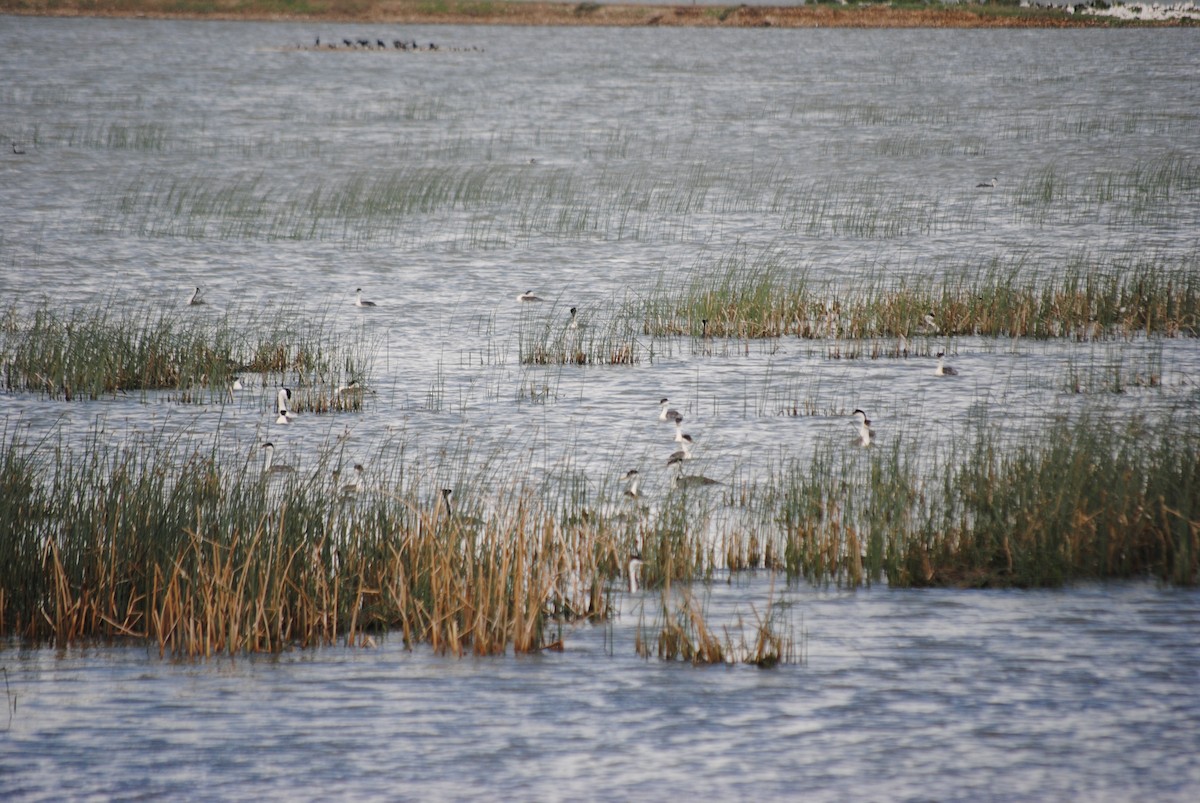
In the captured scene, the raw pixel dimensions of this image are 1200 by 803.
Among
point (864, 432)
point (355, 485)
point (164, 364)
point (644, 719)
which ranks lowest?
point (644, 719)

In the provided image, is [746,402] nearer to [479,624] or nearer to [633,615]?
[633,615]

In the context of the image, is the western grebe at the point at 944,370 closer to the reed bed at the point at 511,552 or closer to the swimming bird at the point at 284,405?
the reed bed at the point at 511,552

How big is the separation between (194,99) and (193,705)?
214ft

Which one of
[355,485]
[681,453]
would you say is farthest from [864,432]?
[355,485]

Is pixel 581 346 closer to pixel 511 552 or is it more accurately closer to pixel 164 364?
pixel 164 364

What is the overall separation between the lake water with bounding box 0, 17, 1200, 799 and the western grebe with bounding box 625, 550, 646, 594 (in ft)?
0.45

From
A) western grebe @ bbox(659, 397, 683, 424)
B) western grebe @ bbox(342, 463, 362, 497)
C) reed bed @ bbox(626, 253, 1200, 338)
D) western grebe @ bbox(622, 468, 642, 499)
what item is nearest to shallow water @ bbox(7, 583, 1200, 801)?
western grebe @ bbox(342, 463, 362, 497)

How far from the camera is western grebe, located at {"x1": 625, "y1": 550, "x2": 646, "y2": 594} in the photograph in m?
9.70

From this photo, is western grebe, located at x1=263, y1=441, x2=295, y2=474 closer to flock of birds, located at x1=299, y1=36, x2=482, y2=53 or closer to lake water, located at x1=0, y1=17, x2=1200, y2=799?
lake water, located at x1=0, y1=17, x2=1200, y2=799

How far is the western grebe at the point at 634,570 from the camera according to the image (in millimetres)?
9703

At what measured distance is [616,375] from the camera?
59.2 ft

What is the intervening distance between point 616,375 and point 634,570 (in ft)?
27.7

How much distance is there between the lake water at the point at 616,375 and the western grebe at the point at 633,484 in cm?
26

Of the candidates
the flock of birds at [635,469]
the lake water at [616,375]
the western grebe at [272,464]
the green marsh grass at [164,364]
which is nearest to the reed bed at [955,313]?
the lake water at [616,375]
